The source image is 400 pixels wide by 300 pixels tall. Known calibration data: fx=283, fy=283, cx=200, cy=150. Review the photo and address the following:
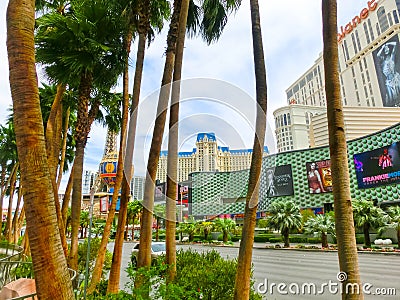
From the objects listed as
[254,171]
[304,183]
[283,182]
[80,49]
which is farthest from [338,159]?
[283,182]

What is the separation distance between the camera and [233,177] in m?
7.18

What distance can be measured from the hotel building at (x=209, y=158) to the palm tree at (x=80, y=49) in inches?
92.5

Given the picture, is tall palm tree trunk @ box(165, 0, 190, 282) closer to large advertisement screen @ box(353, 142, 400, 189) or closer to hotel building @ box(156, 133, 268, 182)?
hotel building @ box(156, 133, 268, 182)

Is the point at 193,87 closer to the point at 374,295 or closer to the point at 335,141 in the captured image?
the point at 335,141

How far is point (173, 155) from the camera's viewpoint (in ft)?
19.2

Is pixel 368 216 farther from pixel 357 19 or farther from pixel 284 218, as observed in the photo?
pixel 357 19

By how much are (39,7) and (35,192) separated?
9.57 meters

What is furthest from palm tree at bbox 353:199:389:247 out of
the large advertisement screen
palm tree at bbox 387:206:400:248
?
the large advertisement screen

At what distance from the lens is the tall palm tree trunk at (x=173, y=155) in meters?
5.21

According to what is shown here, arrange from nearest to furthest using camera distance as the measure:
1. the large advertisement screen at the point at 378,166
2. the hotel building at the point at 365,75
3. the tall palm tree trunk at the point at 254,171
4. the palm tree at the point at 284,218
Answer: the tall palm tree trunk at the point at 254,171
the palm tree at the point at 284,218
the large advertisement screen at the point at 378,166
the hotel building at the point at 365,75

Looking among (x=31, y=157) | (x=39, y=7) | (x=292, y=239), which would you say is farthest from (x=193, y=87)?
(x=292, y=239)

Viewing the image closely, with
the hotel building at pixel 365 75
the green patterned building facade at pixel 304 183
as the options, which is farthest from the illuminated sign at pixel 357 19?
the green patterned building facade at pixel 304 183

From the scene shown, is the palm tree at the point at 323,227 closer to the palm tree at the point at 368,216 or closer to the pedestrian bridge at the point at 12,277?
the palm tree at the point at 368,216

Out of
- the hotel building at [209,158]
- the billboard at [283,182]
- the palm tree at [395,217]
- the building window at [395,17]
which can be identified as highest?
the building window at [395,17]
